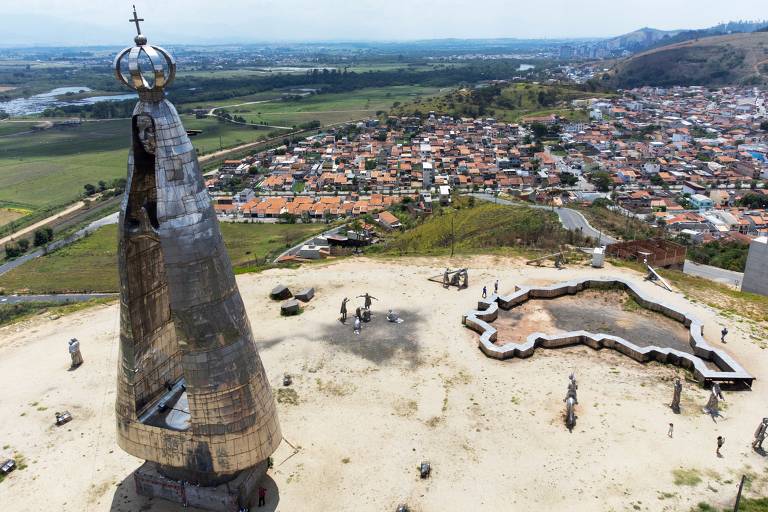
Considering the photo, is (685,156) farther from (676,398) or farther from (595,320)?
(676,398)

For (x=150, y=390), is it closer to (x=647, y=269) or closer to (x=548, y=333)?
(x=548, y=333)

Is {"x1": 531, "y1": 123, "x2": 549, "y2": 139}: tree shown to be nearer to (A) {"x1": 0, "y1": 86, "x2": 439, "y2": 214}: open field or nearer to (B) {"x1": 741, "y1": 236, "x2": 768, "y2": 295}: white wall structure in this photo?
(A) {"x1": 0, "y1": 86, "x2": 439, "y2": 214}: open field

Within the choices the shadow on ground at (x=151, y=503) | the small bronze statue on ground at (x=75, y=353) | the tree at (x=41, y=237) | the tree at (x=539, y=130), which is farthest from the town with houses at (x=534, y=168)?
the shadow on ground at (x=151, y=503)

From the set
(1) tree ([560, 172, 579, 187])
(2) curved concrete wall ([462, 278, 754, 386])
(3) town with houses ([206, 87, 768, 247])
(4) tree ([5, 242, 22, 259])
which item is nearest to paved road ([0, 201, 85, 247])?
(4) tree ([5, 242, 22, 259])

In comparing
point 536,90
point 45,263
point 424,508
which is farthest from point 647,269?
point 536,90

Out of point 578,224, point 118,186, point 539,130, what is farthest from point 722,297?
point 539,130

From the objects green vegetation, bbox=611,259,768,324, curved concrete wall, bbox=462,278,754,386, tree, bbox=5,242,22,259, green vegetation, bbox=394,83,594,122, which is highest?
green vegetation, bbox=394,83,594,122

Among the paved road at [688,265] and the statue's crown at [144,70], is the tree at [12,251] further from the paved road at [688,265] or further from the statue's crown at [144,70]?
the paved road at [688,265]
